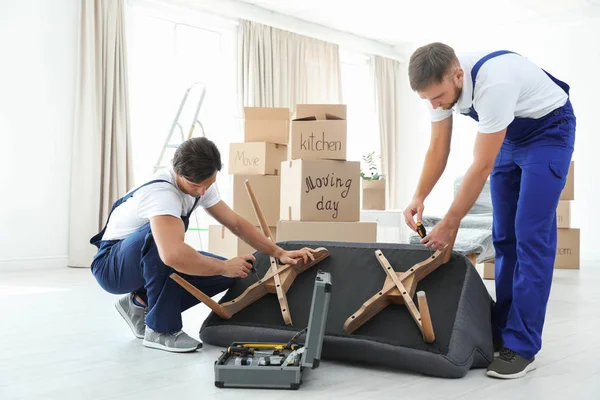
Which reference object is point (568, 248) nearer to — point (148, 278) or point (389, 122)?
point (389, 122)

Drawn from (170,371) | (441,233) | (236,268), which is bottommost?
(170,371)

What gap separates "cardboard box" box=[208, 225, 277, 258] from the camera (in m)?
4.22

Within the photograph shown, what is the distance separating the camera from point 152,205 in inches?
80.6

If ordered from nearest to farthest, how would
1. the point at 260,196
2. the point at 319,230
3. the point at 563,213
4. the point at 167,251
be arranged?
1. the point at 167,251
2. the point at 319,230
3. the point at 260,196
4. the point at 563,213

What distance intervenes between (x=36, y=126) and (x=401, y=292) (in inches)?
157

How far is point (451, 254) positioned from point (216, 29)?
4.84 m

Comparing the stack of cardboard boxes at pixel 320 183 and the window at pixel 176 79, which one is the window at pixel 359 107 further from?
the stack of cardboard boxes at pixel 320 183

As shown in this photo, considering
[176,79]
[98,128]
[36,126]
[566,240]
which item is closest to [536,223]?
[566,240]

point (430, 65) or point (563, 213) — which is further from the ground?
point (430, 65)

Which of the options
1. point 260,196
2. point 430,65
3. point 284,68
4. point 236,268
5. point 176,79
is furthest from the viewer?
point 284,68

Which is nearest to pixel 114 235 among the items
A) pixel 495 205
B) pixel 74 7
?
pixel 495 205

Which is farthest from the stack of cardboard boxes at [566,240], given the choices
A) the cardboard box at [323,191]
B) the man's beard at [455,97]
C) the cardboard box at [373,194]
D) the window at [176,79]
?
the man's beard at [455,97]

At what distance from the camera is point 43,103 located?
5.08 meters

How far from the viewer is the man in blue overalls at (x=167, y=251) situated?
1.99 meters
